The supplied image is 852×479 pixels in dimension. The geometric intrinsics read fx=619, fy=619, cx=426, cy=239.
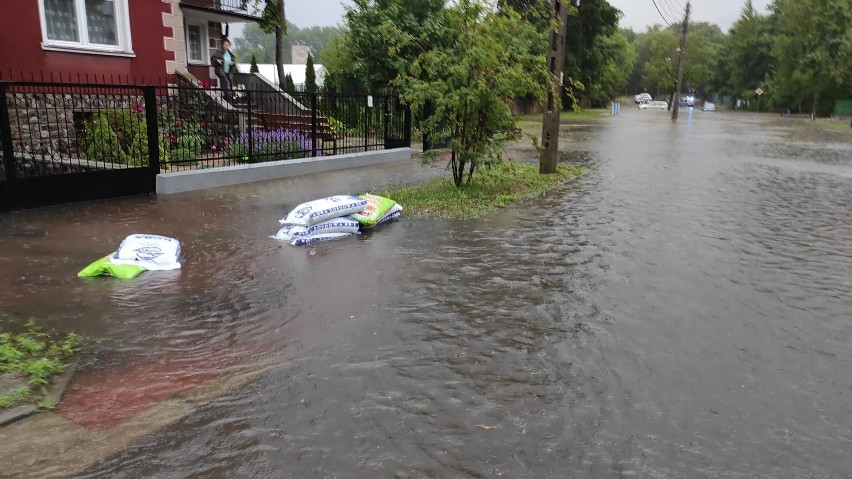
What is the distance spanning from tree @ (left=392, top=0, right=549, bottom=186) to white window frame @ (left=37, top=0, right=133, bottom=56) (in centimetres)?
670

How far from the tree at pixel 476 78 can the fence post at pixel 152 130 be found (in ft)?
13.4

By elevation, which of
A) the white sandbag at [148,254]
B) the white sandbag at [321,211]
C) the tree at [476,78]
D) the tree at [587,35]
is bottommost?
the white sandbag at [148,254]

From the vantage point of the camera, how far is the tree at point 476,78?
34.7ft

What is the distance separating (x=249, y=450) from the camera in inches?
138

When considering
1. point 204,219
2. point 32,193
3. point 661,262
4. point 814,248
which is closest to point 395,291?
point 661,262

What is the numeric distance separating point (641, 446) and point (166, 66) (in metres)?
14.8

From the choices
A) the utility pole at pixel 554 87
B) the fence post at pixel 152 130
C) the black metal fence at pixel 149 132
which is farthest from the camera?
the utility pole at pixel 554 87

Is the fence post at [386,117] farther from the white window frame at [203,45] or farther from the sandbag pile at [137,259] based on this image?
the sandbag pile at [137,259]

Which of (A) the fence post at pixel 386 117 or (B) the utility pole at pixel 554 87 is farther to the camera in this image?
(A) the fence post at pixel 386 117

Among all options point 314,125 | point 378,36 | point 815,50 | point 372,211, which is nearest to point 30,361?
point 372,211

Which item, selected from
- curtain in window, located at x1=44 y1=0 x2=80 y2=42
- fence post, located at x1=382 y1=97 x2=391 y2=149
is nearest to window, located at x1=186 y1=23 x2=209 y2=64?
curtain in window, located at x1=44 y1=0 x2=80 y2=42

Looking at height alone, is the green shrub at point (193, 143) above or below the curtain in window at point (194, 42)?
below

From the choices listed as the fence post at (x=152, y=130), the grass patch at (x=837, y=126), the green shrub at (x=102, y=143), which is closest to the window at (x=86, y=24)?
the green shrub at (x=102, y=143)

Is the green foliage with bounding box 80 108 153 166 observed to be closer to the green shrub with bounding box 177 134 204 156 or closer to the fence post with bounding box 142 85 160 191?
the fence post with bounding box 142 85 160 191
